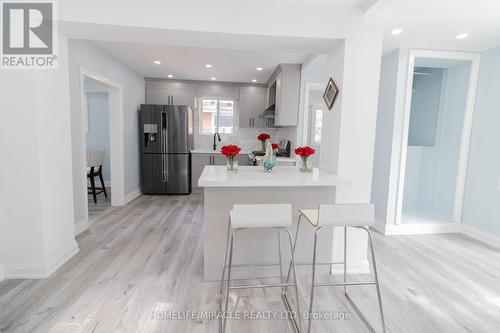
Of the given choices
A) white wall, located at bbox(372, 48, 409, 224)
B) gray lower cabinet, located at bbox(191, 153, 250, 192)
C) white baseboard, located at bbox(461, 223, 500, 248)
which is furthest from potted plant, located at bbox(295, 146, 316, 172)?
gray lower cabinet, located at bbox(191, 153, 250, 192)

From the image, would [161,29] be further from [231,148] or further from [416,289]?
[416,289]

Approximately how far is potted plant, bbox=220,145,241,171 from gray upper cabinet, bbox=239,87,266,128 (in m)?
3.24

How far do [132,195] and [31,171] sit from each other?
2.74 meters

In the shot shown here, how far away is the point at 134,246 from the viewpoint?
9.07ft

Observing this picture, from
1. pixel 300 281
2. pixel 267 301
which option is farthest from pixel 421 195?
pixel 267 301

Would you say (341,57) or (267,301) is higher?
(341,57)

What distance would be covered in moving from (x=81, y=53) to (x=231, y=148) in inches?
97.9

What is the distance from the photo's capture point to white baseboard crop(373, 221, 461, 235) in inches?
127

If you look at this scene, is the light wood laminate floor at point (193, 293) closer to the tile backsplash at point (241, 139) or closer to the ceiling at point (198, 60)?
the ceiling at point (198, 60)

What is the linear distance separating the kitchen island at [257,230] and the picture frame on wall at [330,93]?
731 mm

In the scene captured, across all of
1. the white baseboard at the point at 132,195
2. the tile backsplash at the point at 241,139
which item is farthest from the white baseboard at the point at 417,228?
the white baseboard at the point at 132,195

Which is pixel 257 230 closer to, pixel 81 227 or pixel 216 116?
pixel 81 227

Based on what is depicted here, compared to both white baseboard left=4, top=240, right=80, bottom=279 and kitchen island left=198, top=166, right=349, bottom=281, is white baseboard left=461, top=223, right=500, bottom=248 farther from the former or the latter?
white baseboard left=4, top=240, right=80, bottom=279

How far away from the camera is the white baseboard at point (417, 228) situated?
10.6 feet
